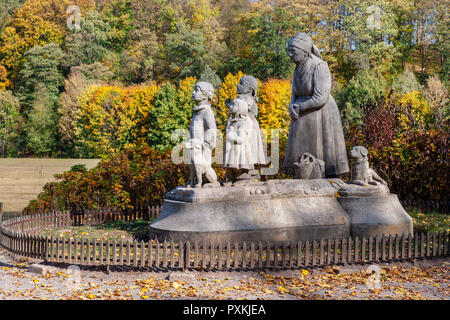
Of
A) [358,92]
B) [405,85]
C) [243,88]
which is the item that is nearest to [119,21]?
[358,92]

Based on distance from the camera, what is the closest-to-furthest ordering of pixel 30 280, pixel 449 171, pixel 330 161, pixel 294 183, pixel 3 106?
pixel 30 280 → pixel 294 183 → pixel 330 161 → pixel 449 171 → pixel 3 106

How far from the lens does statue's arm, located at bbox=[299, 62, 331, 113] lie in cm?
1028

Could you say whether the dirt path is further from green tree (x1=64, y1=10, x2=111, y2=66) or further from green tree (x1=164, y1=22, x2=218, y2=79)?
green tree (x1=64, y1=10, x2=111, y2=66)

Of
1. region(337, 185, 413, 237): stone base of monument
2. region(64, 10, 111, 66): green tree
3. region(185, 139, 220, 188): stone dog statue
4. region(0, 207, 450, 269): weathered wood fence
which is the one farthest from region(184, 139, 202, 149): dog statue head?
region(64, 10, 111, 66): green tree

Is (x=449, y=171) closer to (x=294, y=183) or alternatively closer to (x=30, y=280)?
(x=294, y=183)

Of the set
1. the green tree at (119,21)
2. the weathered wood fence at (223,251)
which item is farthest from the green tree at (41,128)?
the weathered wood fence at (223,251)

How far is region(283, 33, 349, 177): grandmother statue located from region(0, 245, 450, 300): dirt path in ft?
8.79

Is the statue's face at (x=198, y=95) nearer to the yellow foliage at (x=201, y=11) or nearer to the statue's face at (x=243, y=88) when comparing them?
the statue's face at (x=243, y=88)

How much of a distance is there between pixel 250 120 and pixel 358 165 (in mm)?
2393

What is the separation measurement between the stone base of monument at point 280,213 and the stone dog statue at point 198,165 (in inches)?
11.9

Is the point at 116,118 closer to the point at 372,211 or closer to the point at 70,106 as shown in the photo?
the point at 70,106

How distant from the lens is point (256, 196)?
9.54 metres

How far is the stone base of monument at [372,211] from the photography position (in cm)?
977

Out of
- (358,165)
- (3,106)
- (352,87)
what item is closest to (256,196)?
(358,165)
